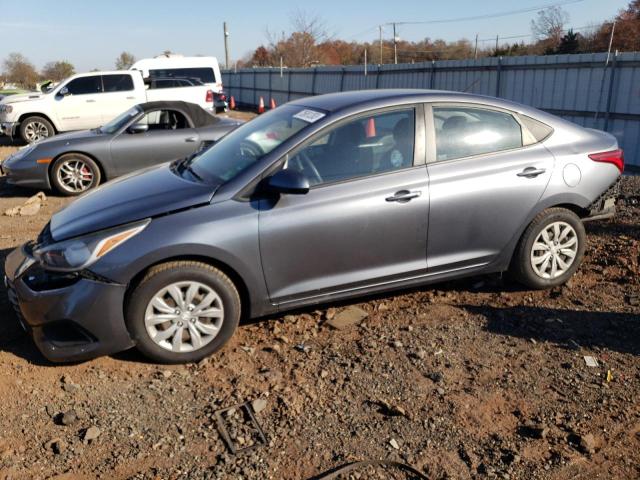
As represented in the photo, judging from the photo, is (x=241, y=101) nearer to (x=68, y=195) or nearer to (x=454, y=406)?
(x=68, y=195)

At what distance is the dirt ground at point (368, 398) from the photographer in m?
2.90

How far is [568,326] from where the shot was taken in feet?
13.9

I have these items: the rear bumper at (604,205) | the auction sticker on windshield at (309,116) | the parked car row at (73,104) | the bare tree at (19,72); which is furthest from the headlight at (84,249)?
the bare tree at (19,72)

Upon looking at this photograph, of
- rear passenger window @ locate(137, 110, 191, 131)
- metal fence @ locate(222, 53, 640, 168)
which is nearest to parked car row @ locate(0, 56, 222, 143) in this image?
rear passenger window @ locate(137, 110, 191, 131)

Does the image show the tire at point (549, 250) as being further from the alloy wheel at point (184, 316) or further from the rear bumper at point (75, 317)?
the rear bumper at point (75, 317)

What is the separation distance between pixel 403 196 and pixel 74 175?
245 inches

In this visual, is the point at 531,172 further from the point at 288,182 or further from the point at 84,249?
the point at 84,249

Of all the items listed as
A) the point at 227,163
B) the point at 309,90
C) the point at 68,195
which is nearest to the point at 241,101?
the point at 309,90

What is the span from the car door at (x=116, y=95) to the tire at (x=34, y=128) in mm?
1378

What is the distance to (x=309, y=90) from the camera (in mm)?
24516

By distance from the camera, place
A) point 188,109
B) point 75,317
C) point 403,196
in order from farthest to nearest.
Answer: point 188,109
point 403,196
point 75,317

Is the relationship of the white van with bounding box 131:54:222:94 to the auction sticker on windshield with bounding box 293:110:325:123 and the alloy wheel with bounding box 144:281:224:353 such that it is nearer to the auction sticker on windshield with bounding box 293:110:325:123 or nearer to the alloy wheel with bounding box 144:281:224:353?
the auction sticker on windshield with bounding box 293:110:325:123

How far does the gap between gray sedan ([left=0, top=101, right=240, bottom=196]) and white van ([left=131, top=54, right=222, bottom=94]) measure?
41.5 ft

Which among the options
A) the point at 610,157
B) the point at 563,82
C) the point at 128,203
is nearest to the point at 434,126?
the point at 610,157
